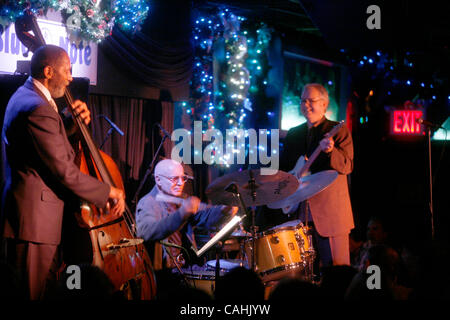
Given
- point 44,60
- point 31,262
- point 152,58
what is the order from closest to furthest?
point 31,262, point 44,60, point 152,58

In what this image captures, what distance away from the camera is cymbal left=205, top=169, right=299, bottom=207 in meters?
4.60

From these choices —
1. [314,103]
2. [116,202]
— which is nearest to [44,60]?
[116,202]

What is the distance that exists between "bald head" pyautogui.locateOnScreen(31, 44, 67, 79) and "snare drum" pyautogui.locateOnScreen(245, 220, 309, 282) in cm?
271

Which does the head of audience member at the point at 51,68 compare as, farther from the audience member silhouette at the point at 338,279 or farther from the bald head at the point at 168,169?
the audience member silhouette at the point at 338,279

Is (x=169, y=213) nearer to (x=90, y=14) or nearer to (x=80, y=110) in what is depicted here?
(x=80, y=110)

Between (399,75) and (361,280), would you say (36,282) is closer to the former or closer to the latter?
(361,280)

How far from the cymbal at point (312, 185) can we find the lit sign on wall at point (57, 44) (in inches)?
117

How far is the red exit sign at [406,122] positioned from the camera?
34.6 feet

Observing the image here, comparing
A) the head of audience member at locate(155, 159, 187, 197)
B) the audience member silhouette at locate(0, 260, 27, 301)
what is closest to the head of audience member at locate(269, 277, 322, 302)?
the audience member silhouette at locate(0, 260, 27, 301)

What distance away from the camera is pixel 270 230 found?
208 inches

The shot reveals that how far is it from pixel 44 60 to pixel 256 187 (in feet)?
7.22

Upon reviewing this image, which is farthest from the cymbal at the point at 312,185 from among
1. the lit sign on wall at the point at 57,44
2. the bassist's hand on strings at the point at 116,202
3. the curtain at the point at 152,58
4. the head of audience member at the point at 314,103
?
the lit sign on wall at the point at 57,44
